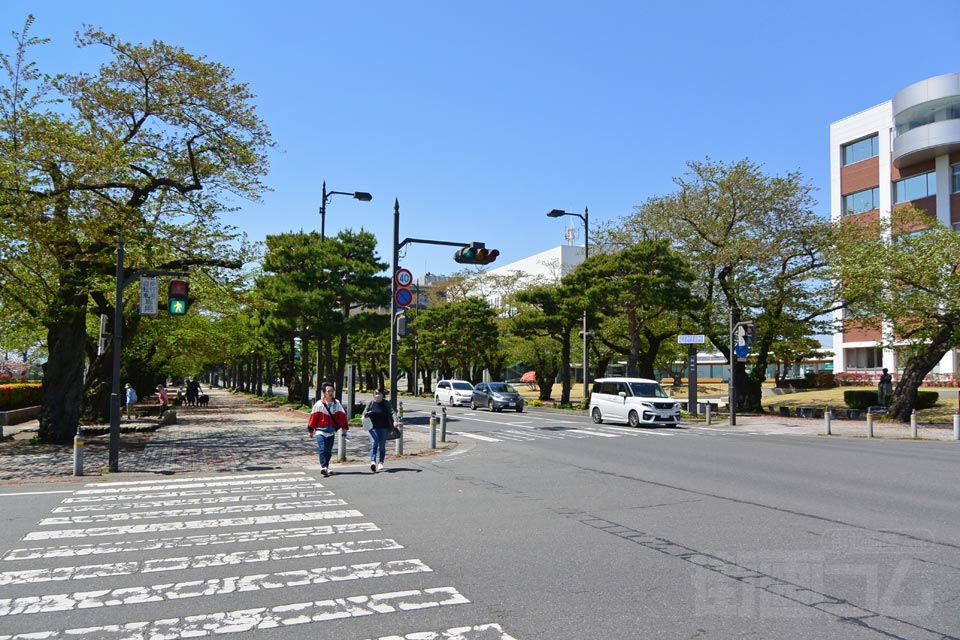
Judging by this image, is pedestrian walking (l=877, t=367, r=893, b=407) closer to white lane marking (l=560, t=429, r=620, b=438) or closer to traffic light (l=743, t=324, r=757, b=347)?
traffic light (l=743, t=324, r=757, b=347)

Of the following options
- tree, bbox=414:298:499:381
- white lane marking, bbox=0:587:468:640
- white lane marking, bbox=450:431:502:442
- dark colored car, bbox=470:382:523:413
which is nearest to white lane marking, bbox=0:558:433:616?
white lane marking, bbox=0:587:468:640

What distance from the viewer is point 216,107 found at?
18922 mm

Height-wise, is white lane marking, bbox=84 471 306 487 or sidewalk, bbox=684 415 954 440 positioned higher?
white lane marking, bbox=84 471 306 487

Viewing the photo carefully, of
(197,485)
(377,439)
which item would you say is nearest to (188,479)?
(197,485)

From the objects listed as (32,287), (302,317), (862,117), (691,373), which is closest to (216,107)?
(32,287)

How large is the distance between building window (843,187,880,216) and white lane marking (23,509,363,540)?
51.3 metres

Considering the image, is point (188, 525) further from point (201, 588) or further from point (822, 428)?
point (822, 428)

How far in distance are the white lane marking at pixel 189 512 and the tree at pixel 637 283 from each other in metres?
24.9

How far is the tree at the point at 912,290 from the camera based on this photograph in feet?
82.0

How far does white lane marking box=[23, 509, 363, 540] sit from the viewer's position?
8203 millimetres

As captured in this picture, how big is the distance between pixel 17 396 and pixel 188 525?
89.5ft

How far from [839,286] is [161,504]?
29.8 metres

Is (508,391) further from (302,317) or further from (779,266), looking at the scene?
(779,266)

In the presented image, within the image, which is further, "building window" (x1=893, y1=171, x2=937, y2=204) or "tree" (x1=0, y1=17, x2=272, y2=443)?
"building window" (x1=893, y1=171, x2=937, y2=204)
